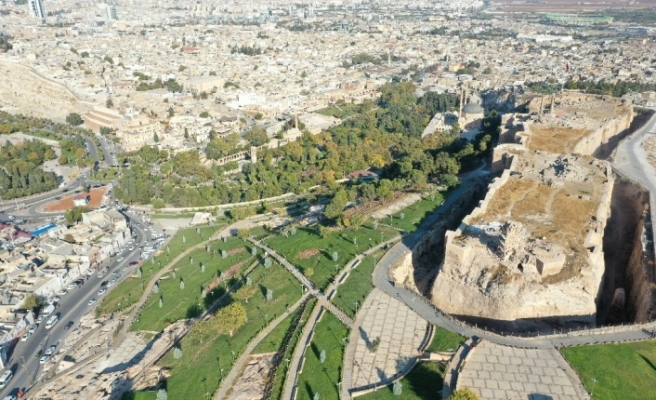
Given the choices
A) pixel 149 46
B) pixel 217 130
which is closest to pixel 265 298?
pixel 217 130

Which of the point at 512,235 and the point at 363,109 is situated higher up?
the point at 512,235

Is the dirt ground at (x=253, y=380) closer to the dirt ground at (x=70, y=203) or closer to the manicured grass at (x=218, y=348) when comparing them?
the manicured grass at (x=218, y=348)

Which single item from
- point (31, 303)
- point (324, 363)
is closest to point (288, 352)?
point (324, 363)

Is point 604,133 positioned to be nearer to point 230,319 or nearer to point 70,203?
point 230,319

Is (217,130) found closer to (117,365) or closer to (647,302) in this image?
(117,365)

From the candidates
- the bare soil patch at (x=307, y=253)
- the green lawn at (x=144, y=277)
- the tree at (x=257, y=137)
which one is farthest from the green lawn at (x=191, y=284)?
the tree at (x=257, y=137)

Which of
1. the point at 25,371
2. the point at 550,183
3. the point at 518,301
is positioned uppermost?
the point at 550,183

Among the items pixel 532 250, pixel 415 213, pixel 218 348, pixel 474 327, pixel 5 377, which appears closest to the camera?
pixel 474 327
